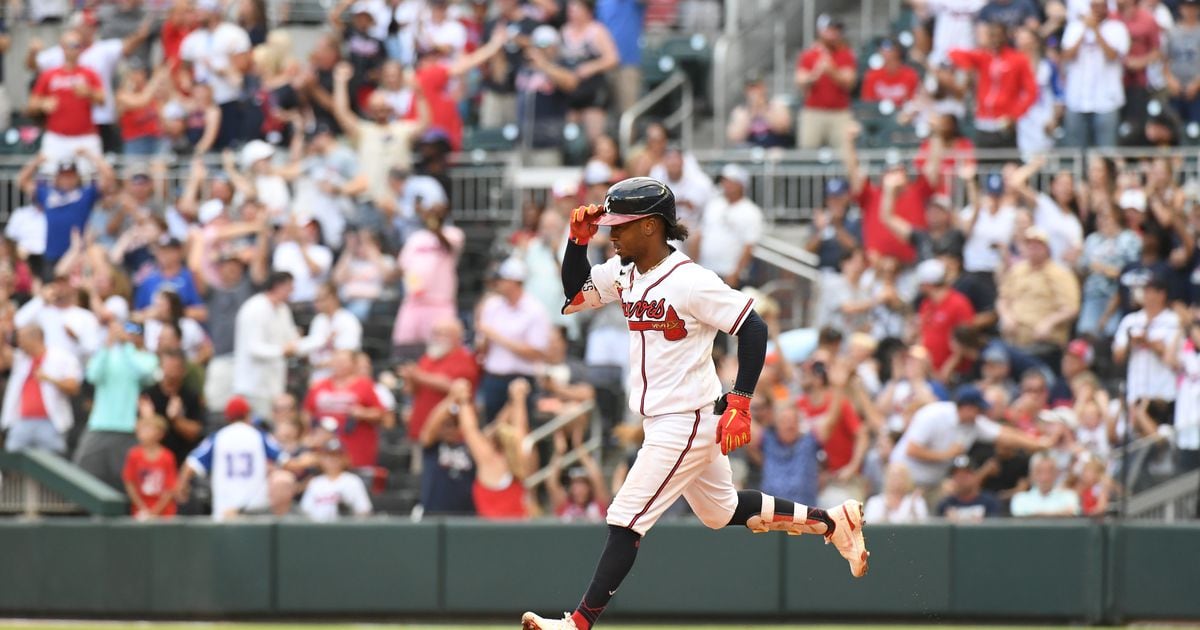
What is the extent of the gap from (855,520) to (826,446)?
4.81 m

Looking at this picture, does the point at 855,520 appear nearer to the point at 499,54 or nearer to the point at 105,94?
the point at 499,54

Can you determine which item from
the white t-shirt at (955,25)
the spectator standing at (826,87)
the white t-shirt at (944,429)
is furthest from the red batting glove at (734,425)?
the white t-shirt at (955,25)

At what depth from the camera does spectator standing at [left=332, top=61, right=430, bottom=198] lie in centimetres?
1708

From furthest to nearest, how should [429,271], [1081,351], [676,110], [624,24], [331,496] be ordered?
[676,110] → [624,24] → [429,271] → [331,496] → [1081,351]

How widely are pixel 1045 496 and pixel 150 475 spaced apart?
6229 mm

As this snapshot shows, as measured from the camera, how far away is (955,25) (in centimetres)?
1723

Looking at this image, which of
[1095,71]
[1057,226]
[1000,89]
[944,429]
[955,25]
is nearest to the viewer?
[944,429]

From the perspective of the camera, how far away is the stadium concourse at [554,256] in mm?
13766

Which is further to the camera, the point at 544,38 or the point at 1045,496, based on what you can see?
the point at 544,38

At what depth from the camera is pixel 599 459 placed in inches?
580

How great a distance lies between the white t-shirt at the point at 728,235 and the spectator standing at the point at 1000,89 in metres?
2.16

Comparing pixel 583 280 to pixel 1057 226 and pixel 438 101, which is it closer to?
pixel 1057 226

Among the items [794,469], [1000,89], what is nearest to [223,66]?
[1000,89]

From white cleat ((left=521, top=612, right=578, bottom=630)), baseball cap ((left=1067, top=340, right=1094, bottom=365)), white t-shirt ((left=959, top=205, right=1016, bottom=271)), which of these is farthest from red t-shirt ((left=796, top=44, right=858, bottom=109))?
white cleat ((left=521, top=612, right=578, bottom=630))
